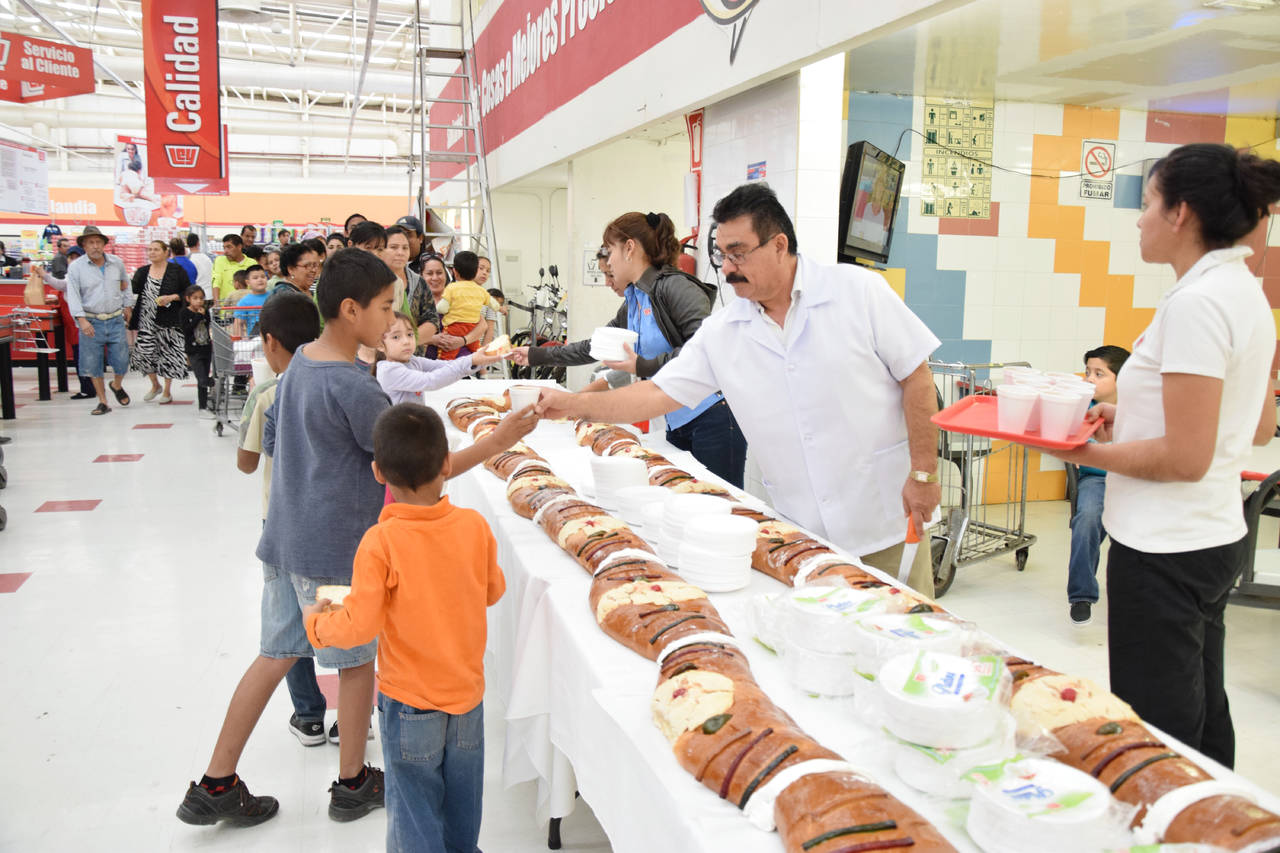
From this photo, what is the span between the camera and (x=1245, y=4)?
154 inches

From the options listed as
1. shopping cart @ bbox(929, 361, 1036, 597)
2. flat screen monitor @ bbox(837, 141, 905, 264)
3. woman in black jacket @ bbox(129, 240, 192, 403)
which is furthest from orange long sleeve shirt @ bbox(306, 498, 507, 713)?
woman in black jacket @ bbox(129, 240, 192, 403)

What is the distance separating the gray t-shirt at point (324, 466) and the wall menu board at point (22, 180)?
12.5 m

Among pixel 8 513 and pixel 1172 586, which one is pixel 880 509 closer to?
pixel 1172 586

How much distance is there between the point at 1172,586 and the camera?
6.15ft

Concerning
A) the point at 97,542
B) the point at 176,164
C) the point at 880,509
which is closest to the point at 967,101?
the point at 880,509

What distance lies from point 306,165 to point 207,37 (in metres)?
16.8

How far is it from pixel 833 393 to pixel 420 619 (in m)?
1.19

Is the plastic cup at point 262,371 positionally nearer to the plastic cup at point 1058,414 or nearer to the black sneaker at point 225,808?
the black sneaker at point 225,808

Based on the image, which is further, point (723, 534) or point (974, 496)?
point (974, 496)

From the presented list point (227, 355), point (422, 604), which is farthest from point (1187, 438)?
point (227, 355)

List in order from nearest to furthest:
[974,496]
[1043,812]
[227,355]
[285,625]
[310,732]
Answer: [1043,812] < [285,625] < [310,732] < [974,496] < [227,355]

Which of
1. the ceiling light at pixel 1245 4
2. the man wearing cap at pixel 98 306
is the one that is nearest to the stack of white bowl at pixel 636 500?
the ceiling light at pixel 1245 4

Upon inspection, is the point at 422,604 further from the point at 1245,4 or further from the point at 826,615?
the point at 1245,4

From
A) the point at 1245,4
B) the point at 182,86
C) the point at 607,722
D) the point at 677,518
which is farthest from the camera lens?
the point at 182,86
